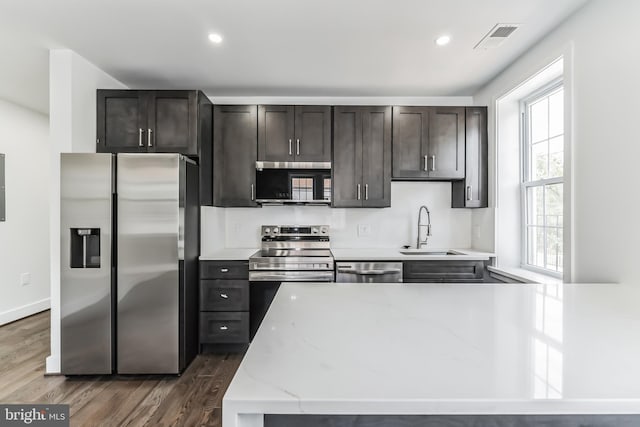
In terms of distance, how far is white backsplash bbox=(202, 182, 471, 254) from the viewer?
3703 millimetres

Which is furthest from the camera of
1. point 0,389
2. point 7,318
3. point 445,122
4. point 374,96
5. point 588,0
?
point 7,318

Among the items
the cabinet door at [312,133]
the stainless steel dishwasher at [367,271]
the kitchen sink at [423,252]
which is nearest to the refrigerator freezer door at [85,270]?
the cabinet door at [312,133]

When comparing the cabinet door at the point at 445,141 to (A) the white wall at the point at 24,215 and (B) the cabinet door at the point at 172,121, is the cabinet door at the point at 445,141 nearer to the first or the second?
(B) the cabinet door at the point at 172,121

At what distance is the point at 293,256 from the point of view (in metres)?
3.14

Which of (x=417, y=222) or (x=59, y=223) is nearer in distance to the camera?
(x=59, y=223)

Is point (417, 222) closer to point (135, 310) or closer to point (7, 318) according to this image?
point (135, 310)

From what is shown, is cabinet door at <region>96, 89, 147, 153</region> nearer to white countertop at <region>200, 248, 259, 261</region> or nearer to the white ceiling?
the white ceiling

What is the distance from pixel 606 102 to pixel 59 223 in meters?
3.73

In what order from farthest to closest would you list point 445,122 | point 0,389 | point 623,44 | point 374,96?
point 374,96 → point 445,122 → point 0,389 → point 623,44

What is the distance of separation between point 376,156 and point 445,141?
70cm

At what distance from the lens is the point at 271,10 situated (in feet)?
6.89

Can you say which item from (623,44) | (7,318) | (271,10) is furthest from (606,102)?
(7,318)

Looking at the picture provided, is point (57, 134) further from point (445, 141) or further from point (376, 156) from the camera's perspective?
point (445, 141)

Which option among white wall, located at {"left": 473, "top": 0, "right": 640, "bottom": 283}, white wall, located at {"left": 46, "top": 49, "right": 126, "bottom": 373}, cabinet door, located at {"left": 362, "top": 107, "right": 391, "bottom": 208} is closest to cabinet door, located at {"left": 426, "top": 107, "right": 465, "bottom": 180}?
cabinet door, located at {"left": 362, "top": 107, "right": 391, "bottom": 208}
